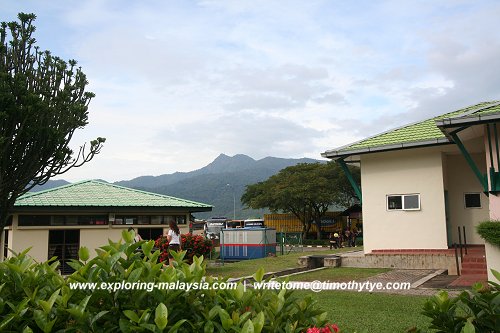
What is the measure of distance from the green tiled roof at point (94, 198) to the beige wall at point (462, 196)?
444 inches

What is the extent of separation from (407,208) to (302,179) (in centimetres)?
3284

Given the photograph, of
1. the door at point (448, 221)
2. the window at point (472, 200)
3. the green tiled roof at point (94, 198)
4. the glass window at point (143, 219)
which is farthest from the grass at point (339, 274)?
the glass window at point (143, 219)

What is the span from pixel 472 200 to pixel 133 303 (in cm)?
1557

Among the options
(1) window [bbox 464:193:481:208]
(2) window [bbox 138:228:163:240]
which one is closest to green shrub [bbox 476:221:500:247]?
(1) window [bbox 464:193:481:208]

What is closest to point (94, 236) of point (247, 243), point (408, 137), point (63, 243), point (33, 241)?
point (63, 243)

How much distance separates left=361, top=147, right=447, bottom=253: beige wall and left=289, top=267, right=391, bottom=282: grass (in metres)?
1.61

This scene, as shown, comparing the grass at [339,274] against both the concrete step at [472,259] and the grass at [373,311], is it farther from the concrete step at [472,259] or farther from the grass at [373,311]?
the concrete step at [472,259]

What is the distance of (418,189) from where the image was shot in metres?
15.3

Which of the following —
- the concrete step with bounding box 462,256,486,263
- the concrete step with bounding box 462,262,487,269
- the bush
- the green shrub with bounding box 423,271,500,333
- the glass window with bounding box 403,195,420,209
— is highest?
the glass window with bounding box 403,195,420,209

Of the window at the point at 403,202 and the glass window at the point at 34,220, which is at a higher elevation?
the window at the point at 403,202

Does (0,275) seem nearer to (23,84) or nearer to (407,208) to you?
(23,84)

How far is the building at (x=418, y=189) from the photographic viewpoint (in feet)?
48.8

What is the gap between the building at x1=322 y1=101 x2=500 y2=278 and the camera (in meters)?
14.9

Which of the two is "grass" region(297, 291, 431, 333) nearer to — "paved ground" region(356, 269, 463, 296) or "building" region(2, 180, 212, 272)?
"paved ground" region(356, 269, 463, 296)
